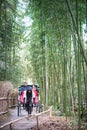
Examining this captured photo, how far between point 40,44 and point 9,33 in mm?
1943

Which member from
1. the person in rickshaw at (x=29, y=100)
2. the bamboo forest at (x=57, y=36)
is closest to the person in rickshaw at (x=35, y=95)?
the person in rickshaw at (x=29, y=100)

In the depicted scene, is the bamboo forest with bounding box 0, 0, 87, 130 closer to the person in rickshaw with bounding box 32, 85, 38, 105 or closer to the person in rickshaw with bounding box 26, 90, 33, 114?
the person in rickshaw with bounding box 32, 85, 38, 105

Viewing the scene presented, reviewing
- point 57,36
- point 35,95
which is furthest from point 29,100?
point 57,36

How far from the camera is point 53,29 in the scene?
1011 centimetres

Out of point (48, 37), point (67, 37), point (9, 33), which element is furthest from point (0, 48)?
point (67, 37)

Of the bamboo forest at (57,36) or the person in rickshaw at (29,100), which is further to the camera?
the person in rickshaw at (29,100)

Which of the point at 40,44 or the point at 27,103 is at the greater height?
the point at 40,44

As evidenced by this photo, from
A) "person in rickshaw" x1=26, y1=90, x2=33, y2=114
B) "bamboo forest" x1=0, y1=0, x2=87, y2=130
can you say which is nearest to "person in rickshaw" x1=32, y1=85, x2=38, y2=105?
"person in rickshaw" x1=26, y1=90, x2=33, y2=114

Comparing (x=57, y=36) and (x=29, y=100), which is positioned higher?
(x=57, y=36)

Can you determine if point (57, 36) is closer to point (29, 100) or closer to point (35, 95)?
point (35, 95)

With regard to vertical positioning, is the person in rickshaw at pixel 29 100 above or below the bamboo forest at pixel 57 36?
below

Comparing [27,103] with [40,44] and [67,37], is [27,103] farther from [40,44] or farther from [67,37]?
[40,44]

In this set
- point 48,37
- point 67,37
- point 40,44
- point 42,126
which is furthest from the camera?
point 40,44

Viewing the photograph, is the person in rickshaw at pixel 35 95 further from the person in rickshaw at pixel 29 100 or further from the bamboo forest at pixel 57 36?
the bamboo forest at pixel 57 36
